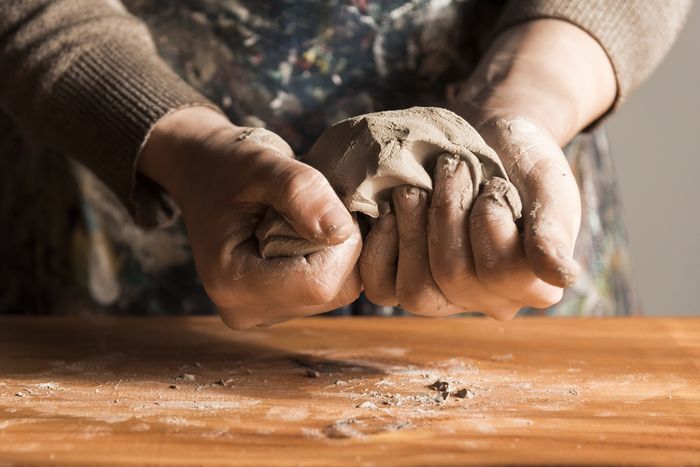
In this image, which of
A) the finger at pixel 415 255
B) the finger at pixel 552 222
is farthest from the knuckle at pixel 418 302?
the finger at pixel 552 222

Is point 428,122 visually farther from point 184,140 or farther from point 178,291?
point 178,291

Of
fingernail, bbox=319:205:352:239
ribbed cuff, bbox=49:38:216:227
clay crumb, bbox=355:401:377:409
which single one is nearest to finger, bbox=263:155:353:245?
fingernail, bbox=319:205:352:239

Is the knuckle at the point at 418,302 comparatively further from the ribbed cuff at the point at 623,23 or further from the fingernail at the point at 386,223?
the ribbed cuff at the point at 623,23

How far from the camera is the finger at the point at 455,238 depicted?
703mm

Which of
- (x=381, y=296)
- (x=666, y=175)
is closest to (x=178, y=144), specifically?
(x=381, y=296)

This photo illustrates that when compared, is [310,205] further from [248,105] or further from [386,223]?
[248,105]

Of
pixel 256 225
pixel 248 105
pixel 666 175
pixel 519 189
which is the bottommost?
pixel 666 175

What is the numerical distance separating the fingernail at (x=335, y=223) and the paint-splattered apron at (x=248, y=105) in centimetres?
43

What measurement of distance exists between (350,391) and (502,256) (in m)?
0.17

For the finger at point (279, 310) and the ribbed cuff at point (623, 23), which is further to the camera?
the ribbed cuff at point (623, 23)

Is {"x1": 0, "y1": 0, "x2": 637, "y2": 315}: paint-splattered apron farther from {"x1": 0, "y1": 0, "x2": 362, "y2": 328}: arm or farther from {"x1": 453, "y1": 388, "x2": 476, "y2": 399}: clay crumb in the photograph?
{"x1": 453, "y1": 388, "x2": 476, "y2": 399}: clay crumb

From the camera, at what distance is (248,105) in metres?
1.10

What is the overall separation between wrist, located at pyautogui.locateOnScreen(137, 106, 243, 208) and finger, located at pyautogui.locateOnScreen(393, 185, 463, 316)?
7.2 inches

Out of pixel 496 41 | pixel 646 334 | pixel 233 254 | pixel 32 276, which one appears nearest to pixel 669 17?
pixel 496 41
